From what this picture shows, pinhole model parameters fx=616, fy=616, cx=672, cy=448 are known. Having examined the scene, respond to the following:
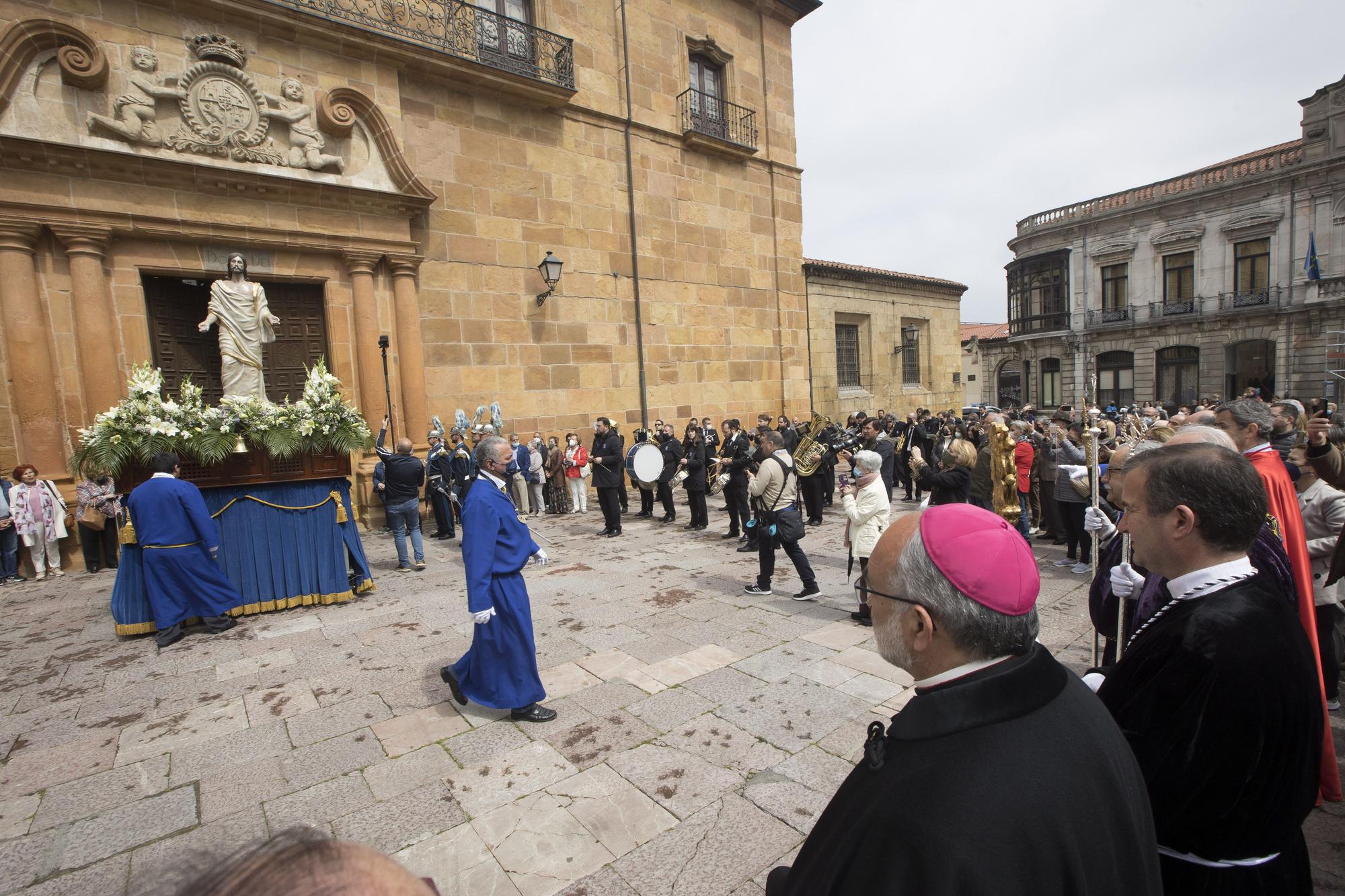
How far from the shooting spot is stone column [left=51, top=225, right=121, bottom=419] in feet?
27.2

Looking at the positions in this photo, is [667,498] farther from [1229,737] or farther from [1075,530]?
[1229,737]

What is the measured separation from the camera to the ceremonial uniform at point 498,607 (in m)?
4.09

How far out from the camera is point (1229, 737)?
1.56m

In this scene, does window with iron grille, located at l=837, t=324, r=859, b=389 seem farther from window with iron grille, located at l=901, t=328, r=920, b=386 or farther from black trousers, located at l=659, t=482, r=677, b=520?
black trousers, located at l=659, t=482, r=677, b=520

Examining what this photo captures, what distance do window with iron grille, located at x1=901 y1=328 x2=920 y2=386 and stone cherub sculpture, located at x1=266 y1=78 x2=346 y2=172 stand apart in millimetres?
18714

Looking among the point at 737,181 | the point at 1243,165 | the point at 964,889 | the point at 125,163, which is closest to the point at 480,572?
the point at 964,889

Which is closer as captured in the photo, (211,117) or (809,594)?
(809,594)

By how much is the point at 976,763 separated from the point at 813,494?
365 inches

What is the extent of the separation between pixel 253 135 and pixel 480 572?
29.9ft

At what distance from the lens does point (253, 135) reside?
927 cm

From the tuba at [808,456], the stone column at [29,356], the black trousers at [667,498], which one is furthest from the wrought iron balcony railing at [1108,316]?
the stone column at [29,356]

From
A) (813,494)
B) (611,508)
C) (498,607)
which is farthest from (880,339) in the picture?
(498,607)

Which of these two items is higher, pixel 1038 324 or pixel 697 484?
pixel 1038 324

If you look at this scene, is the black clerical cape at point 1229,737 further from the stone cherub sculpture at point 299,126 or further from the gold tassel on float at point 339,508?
the stone cherub sculpture at point 299,126
